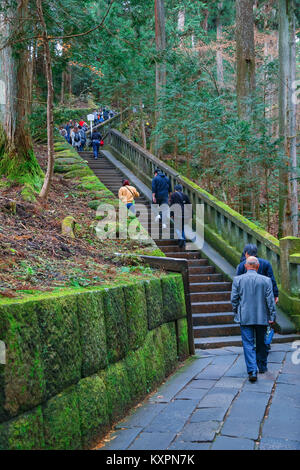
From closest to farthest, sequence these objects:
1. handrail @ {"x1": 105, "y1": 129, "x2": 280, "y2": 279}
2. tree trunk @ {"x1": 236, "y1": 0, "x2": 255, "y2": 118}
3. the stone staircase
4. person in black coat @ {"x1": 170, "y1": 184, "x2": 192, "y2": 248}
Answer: the stone staircase
handrail @ {"x1": 105, "y1": 129, "x2": 280, "y2": 279}
person in black coat @ {"x1": 170, "y1": 184, "x2": 192, "y2": 248}
tree trunk @ {"x1": 236, "y1": 0, "x2": 255, "y2": 118}

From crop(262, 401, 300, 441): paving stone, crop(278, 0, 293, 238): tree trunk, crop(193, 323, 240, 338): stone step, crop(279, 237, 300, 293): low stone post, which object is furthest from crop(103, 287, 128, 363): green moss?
crop(278, 0, 293, 238): tree trunk

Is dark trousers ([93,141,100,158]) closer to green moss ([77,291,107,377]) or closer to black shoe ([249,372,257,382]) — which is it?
black shoe ([249,372,257,382])

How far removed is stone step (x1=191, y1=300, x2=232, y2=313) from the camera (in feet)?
32.1

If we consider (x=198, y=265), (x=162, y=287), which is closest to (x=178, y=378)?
(x=162, y=287)

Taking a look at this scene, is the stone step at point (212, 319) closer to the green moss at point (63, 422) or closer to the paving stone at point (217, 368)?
the paving stone at point (217, 368)

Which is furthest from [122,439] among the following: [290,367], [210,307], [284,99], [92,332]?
[284,99]

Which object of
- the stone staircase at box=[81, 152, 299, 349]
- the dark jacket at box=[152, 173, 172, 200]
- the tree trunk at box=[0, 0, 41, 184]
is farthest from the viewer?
the dark jacket at box=[152, 173, 172, 200]

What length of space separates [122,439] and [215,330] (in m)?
5.07

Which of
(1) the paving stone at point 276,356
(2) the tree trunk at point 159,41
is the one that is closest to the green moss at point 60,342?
(1) the paving stone at point 276,356

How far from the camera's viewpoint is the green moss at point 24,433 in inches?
117

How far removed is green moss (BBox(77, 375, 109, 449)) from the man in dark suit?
2.41m

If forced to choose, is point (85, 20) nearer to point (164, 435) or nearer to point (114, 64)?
point (114, 64)

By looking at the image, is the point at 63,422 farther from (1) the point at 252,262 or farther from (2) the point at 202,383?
(1) the point at 252,262

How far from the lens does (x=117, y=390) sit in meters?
4.77
